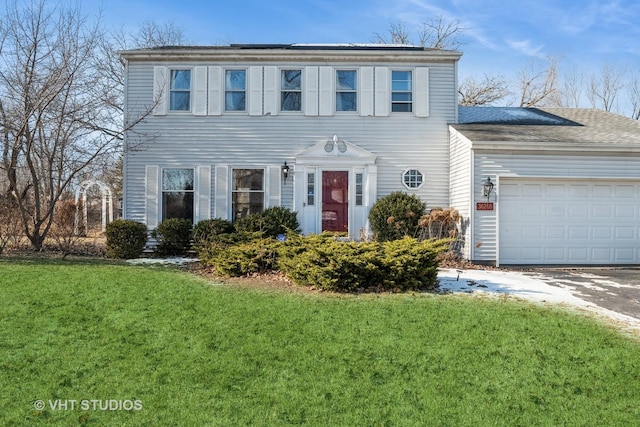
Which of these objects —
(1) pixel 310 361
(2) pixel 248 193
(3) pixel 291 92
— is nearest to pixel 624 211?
(3) pixel 291 92

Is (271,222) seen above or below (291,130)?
below

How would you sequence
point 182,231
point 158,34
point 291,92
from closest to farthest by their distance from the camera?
point 182,231 < point 291,92 < point 158,34

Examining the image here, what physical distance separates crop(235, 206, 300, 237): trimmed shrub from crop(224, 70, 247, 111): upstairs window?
313 cm

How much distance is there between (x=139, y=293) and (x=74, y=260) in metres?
3.93

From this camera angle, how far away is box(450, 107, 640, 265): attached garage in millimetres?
9852

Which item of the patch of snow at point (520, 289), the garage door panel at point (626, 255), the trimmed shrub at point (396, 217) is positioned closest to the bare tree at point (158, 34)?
the trimmed shrub at point (396, 217)

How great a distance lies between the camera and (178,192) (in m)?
11.7

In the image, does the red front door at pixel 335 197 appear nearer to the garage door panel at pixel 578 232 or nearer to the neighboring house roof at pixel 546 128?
the neighboring house roof at pixel 546 128

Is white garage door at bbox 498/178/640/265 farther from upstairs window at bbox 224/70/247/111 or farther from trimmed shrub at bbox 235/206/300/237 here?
upstairs window at bbox 224/70/247/111

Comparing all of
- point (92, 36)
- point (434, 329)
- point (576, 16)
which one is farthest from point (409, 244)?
point (576, 16)

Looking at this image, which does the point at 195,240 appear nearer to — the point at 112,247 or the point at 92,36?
the point at 112,247

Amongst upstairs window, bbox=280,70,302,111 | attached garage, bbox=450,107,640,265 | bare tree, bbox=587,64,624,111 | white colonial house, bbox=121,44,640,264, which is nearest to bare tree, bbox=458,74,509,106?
bare tree, bbox=587,64,624,111

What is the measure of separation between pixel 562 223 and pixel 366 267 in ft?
19.9

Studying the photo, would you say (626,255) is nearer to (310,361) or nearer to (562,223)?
(562,223)
